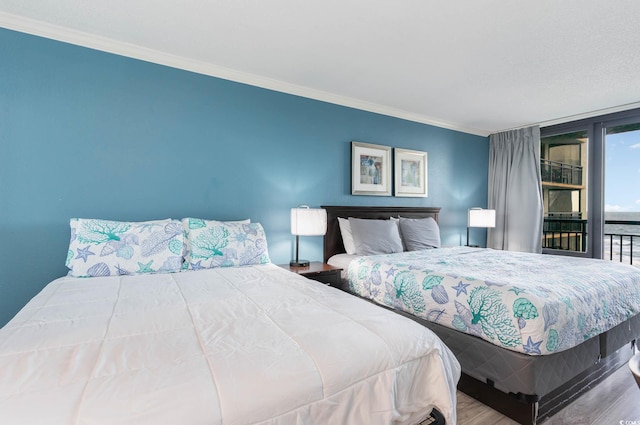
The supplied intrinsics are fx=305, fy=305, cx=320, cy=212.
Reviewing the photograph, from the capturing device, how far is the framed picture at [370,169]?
3.55 metres

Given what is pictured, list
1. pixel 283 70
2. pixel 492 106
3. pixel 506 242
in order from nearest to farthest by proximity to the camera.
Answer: pixel 283 70 < pixel 492 106 < pixel 506 242

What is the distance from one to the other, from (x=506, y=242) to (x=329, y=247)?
296 centimetres

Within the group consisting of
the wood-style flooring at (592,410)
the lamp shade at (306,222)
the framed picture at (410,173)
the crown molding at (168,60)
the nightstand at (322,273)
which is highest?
the crown molding at (168,60)

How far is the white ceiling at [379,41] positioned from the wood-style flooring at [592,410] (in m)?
2.41

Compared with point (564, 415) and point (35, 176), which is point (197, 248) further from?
point (564, 415)

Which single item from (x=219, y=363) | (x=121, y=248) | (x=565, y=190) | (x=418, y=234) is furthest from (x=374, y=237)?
(x=565, y=190)

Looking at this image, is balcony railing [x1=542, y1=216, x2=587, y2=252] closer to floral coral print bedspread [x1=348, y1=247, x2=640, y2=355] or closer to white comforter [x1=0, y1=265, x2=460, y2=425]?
floral coral print bedspread [x1=348, y1=247, x2=640, y2=355]

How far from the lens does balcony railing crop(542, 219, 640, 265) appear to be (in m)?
3.85

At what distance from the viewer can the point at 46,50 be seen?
217 centimetres

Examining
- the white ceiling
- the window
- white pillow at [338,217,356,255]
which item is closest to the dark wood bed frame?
white pillow at [338,217,356,255]

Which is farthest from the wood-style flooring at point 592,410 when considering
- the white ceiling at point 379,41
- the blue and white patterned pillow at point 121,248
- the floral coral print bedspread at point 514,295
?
the white ceiling at point 379,41

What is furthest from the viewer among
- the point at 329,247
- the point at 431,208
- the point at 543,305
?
the point at 431,208

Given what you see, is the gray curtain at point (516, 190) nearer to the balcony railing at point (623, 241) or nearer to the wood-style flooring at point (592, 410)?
the balcony railing at point (623, 241)

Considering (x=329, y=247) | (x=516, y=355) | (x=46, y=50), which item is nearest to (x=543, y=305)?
(x=516, y=355)
